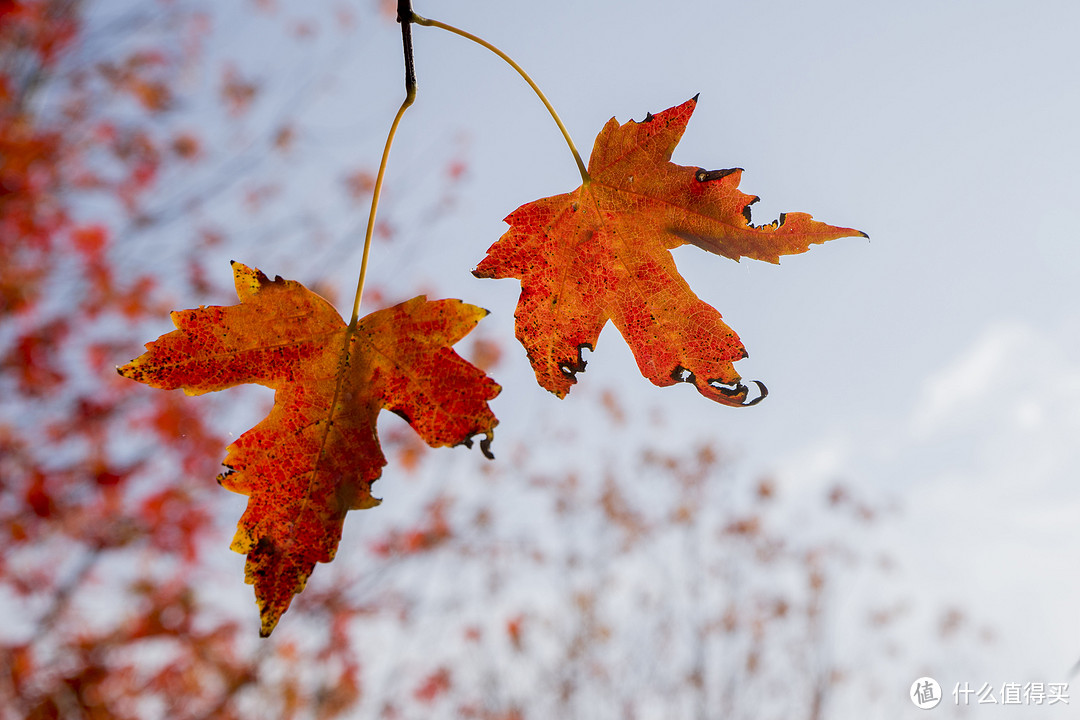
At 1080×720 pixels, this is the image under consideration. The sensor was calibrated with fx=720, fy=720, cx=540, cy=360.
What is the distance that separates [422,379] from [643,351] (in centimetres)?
27

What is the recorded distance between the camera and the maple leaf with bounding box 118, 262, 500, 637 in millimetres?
756

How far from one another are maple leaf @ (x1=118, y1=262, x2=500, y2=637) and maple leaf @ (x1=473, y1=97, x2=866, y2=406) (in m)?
0.11

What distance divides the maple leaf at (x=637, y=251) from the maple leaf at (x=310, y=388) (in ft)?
0.36

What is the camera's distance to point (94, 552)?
14.5ft

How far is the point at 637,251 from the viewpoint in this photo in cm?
95

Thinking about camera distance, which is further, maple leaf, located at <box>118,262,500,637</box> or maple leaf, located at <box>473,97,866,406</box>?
maple leaf, located at <box>473,97,866,406</box>

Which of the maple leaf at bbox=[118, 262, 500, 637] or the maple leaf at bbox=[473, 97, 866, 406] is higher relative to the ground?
the maple leaf at bbox=[473, 97, 866, 406]

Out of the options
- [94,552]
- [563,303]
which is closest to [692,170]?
[563,303]

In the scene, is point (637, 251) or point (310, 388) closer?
point (310, 388)

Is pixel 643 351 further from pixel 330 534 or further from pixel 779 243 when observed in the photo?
pixel 330 534

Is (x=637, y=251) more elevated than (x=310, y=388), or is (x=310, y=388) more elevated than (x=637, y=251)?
(x=637, y=251)

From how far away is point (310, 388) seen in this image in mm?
831

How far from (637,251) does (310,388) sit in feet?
1.46

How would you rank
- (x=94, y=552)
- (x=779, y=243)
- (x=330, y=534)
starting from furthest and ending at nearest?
(x=94, y=552) → (x=779, y=243) → (x=330, y=534)
